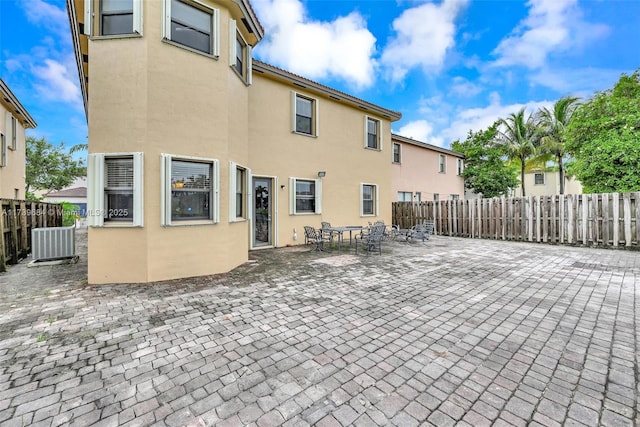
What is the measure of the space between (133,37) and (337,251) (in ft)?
25.1

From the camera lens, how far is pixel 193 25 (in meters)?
6.25

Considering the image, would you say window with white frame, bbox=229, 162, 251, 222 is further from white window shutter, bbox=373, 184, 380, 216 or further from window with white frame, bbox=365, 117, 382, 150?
white window shutter, bbox=373, 184, 380, 216

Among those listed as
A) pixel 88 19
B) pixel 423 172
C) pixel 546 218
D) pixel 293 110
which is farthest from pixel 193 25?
pixel 423 172

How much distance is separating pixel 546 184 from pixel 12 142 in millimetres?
43676

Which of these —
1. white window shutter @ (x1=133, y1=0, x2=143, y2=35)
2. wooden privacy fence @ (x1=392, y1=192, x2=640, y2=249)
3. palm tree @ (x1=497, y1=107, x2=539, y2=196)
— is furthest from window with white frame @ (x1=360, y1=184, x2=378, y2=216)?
palm tree @ (x1=497, y1=107, x2=539, y2=196)

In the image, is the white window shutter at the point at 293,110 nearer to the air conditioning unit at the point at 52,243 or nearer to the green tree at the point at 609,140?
the air conditioning unit at the point at 52,243

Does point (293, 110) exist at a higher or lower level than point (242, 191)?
higher

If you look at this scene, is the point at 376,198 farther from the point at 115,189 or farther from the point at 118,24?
the point at 118,24

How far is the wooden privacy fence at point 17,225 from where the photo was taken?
705 cm

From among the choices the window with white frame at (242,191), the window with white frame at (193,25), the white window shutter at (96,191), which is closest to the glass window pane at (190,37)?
the window with white frame at (193,25)

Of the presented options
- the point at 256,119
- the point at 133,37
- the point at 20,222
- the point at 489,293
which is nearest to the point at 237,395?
the point at 489,293

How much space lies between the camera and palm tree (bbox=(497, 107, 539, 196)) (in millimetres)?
23469

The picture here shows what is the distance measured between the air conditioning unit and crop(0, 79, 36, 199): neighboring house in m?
7.78

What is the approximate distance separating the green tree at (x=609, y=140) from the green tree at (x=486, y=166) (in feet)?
22.2
